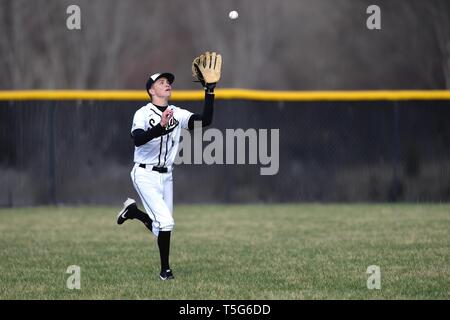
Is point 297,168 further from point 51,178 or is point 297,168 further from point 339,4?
point 339,4

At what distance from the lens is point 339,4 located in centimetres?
2967

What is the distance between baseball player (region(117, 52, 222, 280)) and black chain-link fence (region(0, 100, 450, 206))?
758cm

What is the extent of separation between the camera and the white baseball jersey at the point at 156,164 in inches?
323

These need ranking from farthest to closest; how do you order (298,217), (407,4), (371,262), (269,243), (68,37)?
1. (68,37)
2. (407,4)
3. (298,217)
4. (269,243)
5. (371,262)

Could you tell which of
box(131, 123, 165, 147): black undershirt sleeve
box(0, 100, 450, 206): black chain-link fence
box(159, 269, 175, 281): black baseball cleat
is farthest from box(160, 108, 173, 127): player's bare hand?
box(0, 100, 450, 206): black chain-link fence

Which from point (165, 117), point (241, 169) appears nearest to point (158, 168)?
point (165, 117)

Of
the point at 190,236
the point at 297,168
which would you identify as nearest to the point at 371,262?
the point at 190,236

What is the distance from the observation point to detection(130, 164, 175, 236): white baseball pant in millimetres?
8211

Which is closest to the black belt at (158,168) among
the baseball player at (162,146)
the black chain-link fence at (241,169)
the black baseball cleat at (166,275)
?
the baseball player at (162,146)

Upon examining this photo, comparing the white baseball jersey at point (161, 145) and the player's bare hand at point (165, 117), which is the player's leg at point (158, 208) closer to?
the white baseball jersey at point (161, 145)

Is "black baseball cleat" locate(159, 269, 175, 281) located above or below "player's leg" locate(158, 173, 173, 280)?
below

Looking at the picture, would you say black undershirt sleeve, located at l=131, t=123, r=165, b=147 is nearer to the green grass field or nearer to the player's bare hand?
the player's bare hand

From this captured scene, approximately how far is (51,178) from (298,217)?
479cm

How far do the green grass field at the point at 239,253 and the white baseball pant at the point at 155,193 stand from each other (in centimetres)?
54
